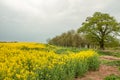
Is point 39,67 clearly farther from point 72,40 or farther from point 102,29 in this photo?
point 72,40

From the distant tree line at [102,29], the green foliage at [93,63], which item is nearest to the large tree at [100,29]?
the distant tree line at [102,29]

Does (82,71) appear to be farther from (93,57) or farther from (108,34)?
(108,34)

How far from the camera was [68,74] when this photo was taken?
39.5 ft

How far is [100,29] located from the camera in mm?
50781

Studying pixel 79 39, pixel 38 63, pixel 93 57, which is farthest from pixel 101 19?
pixel 38 63

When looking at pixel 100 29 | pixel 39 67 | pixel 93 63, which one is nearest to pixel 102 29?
pixel 100 29

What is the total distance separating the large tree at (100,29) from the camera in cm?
5034

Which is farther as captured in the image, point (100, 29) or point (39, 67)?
point (100, 29)

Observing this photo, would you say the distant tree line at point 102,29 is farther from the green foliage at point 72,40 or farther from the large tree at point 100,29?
the green foliage at point 72,40

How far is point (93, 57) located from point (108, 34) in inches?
1350

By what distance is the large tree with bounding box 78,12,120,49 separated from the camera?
50.3 m

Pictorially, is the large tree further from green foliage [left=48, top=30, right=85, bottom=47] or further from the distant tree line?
green foliage [left=48, top=30, right=85, bottom=47]

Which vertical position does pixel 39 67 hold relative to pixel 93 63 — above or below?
above

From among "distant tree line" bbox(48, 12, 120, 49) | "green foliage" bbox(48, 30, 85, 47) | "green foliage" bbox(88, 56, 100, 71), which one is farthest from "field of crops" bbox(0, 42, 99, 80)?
"green foliage" bbox(48, 30, 85, 47)
